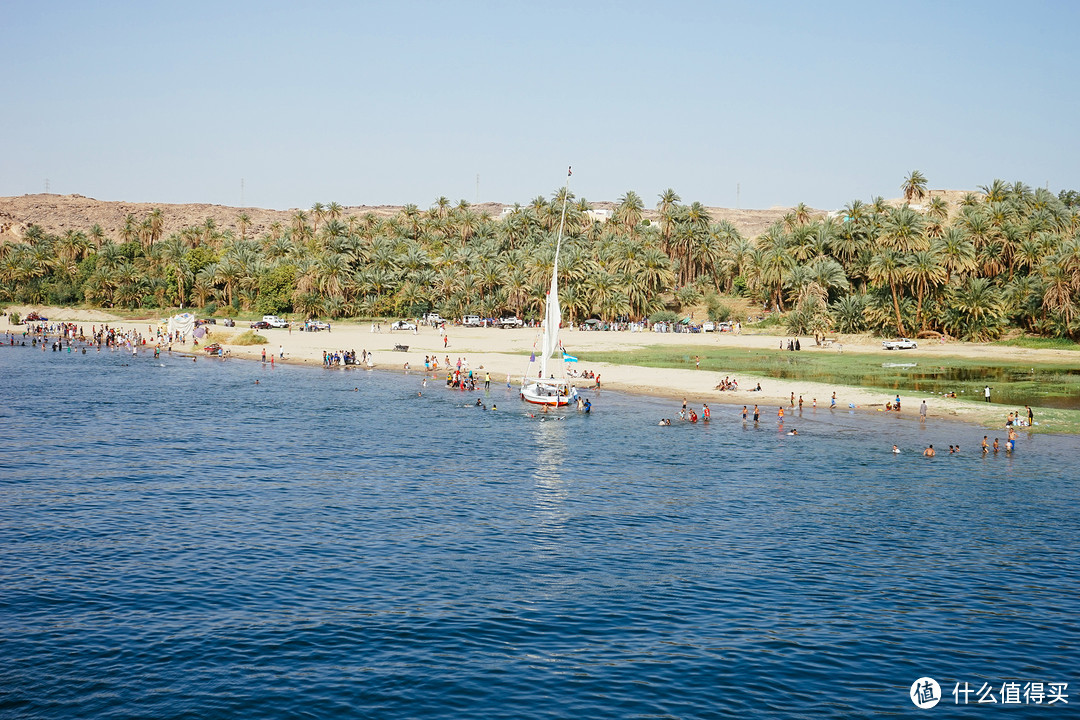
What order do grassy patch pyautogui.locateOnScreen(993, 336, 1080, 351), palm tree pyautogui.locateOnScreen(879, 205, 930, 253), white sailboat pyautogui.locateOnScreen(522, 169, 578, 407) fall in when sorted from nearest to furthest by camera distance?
1. white sailboat pyautogui.locateOnScreen(522, 169, 578, 407)
2. grassy patch pyautogui.locateOnScreen(993, 336, 1080, 351)
3. palm tree pyautogui.locateOnScreen(879, 205, 930, 253)

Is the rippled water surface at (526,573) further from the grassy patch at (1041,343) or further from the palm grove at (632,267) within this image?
the palm grove at (632,267)

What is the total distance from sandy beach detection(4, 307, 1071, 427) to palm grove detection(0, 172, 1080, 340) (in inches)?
258

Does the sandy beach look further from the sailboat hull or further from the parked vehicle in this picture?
the sailboat hull

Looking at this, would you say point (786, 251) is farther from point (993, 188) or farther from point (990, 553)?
point (990, 553)

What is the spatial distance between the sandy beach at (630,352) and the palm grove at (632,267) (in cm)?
655

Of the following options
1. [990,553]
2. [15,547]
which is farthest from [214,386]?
[990,553]

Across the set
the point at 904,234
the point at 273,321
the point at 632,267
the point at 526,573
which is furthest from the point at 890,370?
the point at 273,321

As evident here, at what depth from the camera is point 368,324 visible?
14262 cm

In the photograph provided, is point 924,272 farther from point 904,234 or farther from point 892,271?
point 904,234

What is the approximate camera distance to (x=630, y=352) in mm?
102875

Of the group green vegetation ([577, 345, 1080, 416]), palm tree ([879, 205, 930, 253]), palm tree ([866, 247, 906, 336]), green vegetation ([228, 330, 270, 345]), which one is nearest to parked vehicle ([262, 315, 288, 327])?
green vegetation ([228, 330, 270, 345])

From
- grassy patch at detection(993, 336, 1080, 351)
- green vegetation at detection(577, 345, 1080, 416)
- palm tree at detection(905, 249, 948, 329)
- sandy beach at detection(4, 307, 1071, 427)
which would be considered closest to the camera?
sandy beach at detection(4, 307, 1071, 427)

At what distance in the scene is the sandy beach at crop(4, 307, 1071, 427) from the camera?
6862 cm

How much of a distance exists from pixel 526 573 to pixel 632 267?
10752 cm
